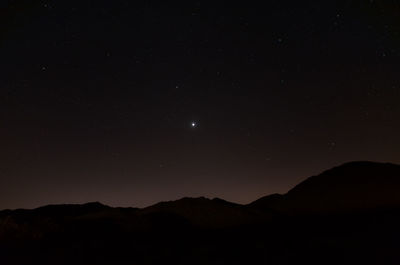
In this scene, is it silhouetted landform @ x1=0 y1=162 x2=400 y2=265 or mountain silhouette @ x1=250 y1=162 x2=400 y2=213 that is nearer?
silhouetted landform @ x1=0 y1=162 x2=400 y2=265

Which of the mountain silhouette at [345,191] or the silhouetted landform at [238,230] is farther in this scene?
the mountain silhouette at [345,191]

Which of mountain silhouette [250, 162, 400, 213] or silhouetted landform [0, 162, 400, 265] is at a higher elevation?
mountain silhouette [250, 162, 400, 213]

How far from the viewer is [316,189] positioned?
159 feet

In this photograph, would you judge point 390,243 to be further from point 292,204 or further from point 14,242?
point 14,242

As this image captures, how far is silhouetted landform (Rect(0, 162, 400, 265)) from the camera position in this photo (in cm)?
2516

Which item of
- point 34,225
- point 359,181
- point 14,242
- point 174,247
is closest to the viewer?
point 174,247

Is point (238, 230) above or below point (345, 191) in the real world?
below

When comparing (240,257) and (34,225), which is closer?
(240,257)

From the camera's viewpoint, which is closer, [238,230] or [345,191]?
[238,230]

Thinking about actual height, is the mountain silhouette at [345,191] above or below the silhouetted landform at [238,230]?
above

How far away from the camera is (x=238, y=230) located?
33281mm

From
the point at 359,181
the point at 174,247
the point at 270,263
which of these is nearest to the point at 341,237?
the point at 270,263

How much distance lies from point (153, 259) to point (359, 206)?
1913 centimetres

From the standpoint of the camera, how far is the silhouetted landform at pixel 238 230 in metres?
25.2
